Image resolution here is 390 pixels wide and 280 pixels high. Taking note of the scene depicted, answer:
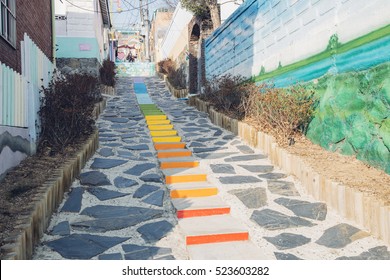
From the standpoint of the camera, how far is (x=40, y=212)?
3498 mm

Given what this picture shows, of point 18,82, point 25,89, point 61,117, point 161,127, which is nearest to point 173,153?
point 61,117

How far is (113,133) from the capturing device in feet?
27.6

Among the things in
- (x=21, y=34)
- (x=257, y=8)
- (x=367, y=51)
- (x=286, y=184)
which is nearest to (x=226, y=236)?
(x=286, y=184)

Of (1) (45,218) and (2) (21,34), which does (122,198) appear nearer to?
(1) (45,218)

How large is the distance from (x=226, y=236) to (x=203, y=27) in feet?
42.4

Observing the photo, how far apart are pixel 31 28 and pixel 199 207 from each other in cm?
557

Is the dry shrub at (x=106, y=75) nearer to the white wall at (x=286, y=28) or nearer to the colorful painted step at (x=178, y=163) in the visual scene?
the white wall at (x=286, y=28)

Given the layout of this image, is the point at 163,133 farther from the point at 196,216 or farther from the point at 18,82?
the point at 196,216

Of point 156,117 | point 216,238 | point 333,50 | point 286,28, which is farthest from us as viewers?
point 156,117

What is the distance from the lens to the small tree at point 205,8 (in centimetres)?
1396

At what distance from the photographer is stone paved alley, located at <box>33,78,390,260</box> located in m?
3.46

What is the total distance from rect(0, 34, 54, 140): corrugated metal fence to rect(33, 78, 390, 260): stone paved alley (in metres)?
1.19

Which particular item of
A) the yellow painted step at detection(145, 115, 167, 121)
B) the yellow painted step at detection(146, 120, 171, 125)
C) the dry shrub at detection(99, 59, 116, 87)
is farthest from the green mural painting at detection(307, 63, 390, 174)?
the dry shrub at detection(99, 59, 116, 87)

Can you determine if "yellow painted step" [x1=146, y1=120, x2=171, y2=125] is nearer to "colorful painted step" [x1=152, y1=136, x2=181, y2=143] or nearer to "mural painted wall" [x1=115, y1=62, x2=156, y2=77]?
"colorful painted step" [x1=152, y1=136, x2=181, y2=143]
